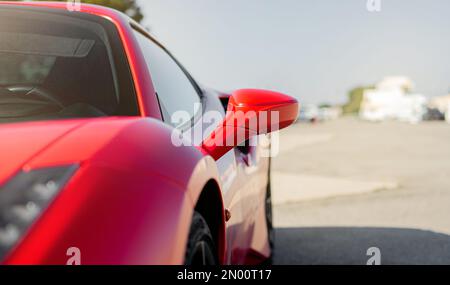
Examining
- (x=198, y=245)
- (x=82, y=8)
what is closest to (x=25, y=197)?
(x=198, y=245)

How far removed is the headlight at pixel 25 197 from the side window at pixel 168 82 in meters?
1.08

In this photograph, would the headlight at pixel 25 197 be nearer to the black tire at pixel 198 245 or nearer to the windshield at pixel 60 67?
the black tire at pixel 198 245

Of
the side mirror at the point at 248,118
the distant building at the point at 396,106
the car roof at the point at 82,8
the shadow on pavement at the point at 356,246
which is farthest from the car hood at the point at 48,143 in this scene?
the distant building at the point at 396,106

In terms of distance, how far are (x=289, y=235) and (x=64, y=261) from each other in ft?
14.8

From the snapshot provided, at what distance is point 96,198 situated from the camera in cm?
135

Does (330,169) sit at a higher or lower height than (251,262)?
lower

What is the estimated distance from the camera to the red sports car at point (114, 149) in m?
1.29

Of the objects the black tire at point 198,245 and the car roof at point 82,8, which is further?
the car roof at point 82,8

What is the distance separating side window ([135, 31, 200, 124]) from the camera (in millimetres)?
2598

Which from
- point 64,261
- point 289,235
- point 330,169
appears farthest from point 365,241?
point 330,169

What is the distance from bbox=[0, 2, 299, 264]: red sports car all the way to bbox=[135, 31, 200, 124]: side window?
13 millimetres
